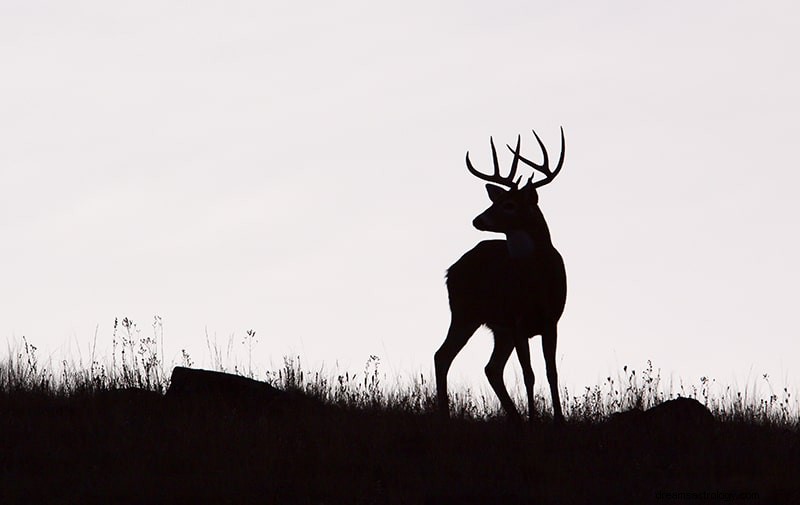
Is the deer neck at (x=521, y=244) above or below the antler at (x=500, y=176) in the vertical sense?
below

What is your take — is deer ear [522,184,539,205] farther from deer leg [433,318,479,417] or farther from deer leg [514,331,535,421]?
deer leg [433,318,479,417]

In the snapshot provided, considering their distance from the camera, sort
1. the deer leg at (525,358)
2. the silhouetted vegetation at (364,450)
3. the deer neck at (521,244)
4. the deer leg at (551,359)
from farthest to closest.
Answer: the deer neck at (521,244) → the deer leg at (525,358) → the deer leg at (551,359) → the silhouetted vegetation at (364,450)

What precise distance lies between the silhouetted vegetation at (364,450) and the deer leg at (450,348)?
683mm

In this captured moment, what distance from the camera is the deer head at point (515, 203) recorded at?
11.9m

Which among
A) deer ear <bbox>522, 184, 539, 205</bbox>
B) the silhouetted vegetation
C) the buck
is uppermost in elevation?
deer ear <bbox>522, 184, 539, 205</bbox>

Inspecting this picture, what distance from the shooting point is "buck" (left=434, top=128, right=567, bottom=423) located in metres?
11.7

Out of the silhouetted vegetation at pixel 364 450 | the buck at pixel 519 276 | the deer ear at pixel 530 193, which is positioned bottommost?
the silhouetted vegetation at pixel 364 450

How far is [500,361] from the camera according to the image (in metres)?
12.8

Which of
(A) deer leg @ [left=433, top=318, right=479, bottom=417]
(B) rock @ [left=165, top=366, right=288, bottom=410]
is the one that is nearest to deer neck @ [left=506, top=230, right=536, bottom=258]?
(A) deer leg @ [left=433, top=318, right=479, bottom=417]

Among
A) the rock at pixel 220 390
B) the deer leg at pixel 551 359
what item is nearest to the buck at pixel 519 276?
the deer leg at pixel 551 359

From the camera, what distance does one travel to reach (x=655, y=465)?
374 inches

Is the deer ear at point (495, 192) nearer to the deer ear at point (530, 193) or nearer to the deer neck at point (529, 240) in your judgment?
the deer ear at point (530, 193)

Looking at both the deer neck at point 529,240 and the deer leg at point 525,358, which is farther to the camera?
the deer neck at point 529,240

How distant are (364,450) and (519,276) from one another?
290 cm
